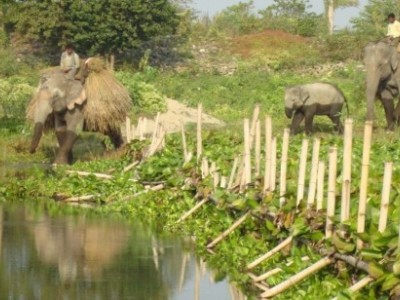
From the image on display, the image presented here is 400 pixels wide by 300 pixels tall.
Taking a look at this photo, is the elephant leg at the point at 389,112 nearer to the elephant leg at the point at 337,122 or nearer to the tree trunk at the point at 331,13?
the elephant leg at the point at 337,122

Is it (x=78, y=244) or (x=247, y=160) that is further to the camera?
(x=78, y=244)

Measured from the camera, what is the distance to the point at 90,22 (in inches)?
1718

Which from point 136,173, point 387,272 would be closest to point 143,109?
point 136,173

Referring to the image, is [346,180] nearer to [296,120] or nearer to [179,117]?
[296,120]

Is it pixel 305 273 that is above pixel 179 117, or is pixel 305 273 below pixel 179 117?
above

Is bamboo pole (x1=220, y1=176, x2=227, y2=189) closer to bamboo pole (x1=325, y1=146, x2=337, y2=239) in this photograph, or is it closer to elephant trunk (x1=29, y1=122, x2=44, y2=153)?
bamboo pole (x1=325, y1=146, x2=337, y2=239)

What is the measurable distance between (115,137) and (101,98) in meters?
1.26

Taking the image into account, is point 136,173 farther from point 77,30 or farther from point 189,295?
point 77,30

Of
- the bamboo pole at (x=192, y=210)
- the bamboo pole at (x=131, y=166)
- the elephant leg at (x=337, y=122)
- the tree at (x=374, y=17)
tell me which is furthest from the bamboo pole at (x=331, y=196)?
the tree at (x=374, y=17)

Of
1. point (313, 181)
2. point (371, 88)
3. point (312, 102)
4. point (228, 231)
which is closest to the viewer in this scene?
point (313, 181)

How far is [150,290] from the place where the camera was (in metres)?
10.7

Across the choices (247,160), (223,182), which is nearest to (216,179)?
(223,182)

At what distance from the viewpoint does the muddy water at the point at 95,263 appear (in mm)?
10555

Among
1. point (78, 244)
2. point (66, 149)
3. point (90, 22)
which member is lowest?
point (78, 244)
